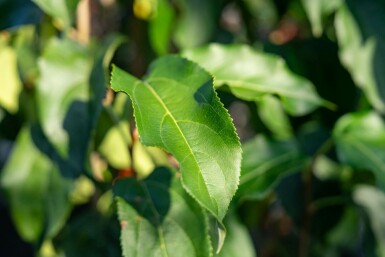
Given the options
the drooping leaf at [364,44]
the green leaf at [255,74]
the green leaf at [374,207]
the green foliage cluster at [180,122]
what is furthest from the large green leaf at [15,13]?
the green leaf at [374,207]

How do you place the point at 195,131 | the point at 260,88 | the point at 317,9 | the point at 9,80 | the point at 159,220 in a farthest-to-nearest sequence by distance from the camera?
the point at 9,80, the point at 317,9, the point at 260,88, the point at 159,220, the point at 195,131

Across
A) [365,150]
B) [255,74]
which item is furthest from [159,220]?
[365,150]

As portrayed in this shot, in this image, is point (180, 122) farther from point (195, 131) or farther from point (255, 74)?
point (255, 74)

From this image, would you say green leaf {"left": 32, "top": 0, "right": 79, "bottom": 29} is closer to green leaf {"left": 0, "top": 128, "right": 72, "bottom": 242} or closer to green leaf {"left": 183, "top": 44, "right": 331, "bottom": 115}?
green leaf {"left": 183, "top": 44, "right": 331, "bottom": 115}

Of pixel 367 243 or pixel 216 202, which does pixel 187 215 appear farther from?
pixel 367 243

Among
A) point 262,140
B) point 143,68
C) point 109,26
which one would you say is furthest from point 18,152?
point 109,26

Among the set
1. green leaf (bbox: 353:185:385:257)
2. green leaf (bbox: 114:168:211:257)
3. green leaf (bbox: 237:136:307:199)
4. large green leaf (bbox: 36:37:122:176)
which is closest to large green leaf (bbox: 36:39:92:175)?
large green leaf (bbox: 36:37:122:176)
